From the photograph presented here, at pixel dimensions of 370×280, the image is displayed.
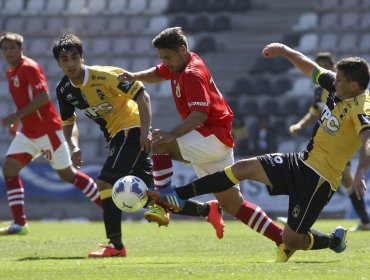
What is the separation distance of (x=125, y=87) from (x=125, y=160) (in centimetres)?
72

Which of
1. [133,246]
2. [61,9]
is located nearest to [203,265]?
[133,246]

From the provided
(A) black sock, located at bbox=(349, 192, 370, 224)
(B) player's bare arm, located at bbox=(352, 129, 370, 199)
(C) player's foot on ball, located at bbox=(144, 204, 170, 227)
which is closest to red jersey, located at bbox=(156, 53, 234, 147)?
(C) player's foot on ball, located at bbox=(144, 204, 170, 227)

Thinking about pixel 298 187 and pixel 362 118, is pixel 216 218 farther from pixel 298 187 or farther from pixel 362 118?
pixel 362 118

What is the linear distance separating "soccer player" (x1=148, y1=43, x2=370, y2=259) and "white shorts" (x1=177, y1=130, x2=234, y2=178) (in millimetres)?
590

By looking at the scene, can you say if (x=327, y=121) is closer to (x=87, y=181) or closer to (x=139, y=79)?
(x=139, y=79)

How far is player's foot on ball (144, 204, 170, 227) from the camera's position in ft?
29.1

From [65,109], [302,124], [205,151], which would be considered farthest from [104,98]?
[302,124]

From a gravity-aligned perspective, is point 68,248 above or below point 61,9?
below

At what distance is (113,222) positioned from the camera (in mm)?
10047

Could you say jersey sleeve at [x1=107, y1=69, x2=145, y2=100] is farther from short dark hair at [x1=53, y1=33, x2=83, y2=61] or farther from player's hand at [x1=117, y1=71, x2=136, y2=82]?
short dark hair at [x1=53, y1=33, x2=83, y2=61]

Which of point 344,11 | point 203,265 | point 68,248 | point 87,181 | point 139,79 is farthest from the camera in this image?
point 344,11

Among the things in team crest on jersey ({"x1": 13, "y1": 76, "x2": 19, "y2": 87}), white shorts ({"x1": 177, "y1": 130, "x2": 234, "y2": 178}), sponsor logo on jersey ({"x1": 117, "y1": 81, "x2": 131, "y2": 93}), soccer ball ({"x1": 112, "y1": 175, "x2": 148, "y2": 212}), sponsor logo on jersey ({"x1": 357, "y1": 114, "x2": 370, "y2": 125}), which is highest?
sponsor logo on jersey ({"x1": 117, "y1": 81, "x2": 131, "y2": 93})

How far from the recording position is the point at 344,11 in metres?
24.5

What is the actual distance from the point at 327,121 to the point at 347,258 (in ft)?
4.68
